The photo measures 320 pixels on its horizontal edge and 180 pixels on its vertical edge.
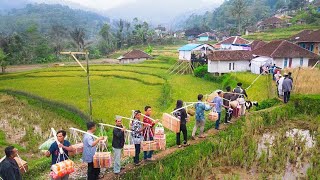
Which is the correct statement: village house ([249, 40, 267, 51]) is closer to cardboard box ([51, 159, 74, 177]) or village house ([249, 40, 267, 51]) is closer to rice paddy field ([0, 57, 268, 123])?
rice paddy field ([0, 57, 268, 123])

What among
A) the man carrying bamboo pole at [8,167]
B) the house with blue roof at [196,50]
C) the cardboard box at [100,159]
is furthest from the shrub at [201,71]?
the man carrying bamboo pole at [8,167]

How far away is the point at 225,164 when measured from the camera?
879cm

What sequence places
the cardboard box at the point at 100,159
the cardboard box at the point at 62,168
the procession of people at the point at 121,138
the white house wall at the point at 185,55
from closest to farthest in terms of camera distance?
the procession of people at the point at 121,138 → the cardboard box at the point at 62,168 → the cardboard box at the point at 100,159 → the white house wall at the point at 185,55

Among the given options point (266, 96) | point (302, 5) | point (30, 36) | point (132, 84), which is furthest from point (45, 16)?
point (266, 96)

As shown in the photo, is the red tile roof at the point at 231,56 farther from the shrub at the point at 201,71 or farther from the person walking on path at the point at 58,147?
the person walking on path at the point at 58,147

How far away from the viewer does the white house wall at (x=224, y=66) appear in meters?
27.5

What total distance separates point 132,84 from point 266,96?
12286mm

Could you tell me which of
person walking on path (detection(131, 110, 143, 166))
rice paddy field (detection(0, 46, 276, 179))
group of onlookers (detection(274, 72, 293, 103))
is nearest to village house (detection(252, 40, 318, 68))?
rice paddy field (detection(0, 46, 276, 179))

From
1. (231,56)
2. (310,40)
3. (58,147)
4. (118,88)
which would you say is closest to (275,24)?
(310,40)

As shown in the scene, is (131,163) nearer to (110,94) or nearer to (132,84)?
(110,94)

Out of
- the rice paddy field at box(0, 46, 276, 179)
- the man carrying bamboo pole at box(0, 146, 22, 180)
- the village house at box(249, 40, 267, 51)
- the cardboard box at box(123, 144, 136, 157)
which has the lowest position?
the rice paddy field at box(0, 46, 276, 179)

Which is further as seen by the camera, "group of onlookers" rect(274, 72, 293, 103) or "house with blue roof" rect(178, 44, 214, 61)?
"house with blue roof" rect(178, 44, 214, 61)

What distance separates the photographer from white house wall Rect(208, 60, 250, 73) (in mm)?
27531

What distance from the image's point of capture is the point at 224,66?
27734mm
